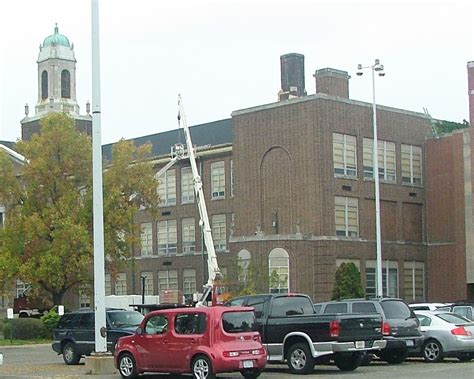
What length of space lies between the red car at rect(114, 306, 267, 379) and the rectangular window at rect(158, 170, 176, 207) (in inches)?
1932

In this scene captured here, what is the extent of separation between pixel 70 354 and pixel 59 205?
21.0 meters

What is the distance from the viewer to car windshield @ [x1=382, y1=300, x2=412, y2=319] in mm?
26266

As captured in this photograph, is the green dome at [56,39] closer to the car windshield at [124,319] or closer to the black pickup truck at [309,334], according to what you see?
the car windshield at [124,319]

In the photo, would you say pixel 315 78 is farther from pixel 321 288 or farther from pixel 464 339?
pixel 464 339

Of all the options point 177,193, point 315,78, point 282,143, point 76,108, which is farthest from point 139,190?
point 76,108

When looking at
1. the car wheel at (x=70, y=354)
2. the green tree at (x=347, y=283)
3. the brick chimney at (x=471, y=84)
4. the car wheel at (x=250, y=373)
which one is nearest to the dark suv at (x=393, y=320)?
the car wheel at (x=250, y=373)

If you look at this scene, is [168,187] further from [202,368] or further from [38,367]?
[202,368]

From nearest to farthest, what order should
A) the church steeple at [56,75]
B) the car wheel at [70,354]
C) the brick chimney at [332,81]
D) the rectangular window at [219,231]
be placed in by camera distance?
1. the car wheel at [70,354]
2. the brick chimney at [332,81]
3. the rectangular window at [219,231]
4. the church steeple at [56,75]

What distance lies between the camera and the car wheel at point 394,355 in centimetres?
2667

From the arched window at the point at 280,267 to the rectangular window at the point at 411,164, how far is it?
10492 mm

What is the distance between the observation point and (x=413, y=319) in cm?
2633

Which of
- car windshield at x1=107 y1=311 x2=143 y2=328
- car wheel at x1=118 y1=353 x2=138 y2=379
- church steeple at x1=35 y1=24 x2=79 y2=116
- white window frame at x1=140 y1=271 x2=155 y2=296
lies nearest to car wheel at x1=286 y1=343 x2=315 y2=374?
car wheel at x1=118 y1=353 x2=138 y2=379

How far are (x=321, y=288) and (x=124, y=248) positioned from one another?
35.2 feet

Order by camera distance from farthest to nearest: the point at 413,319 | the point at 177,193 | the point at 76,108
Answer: the point at 76,108, the point at 177,193, the point at 413,319
